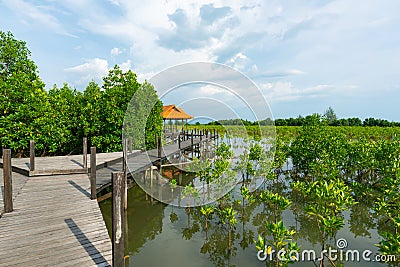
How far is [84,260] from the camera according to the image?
3.26 metres

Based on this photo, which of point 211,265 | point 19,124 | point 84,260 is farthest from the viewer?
point 19,124

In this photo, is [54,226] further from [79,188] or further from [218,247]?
[218,247]

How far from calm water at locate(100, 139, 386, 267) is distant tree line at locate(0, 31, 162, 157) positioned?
4.70 meters

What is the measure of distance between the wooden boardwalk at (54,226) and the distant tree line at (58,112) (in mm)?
3911

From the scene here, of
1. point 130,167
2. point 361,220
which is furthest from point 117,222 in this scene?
point 361,220

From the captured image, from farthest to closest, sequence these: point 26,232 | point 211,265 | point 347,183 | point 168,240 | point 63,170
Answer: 1. point 347,183
2. point 63,170
3. point 168,240
4. point 211,265
5. point 26,232

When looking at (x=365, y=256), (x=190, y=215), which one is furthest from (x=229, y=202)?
(x=365, y=256)

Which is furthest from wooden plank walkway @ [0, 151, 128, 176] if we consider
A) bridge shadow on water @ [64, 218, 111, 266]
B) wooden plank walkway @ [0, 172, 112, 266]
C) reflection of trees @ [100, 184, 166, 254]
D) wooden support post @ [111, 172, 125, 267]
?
wooden support post @ [111, 172, 125, 267]

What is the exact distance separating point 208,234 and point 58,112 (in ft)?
31.7

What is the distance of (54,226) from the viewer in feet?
13.9

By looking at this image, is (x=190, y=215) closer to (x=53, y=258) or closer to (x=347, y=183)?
(x=53, y=258)

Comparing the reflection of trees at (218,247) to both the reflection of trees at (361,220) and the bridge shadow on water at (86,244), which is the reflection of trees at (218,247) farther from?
the reflection of trees at (361,220)

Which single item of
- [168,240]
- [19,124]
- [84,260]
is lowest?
[168,240]

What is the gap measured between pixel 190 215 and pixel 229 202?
1.70 metres
